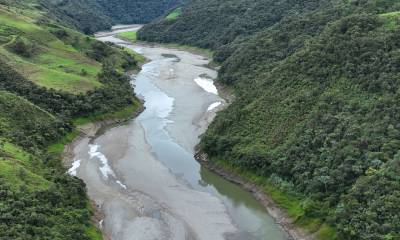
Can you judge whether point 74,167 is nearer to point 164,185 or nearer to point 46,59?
point 164,185

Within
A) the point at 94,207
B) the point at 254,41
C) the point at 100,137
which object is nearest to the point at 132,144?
the point at 100,137

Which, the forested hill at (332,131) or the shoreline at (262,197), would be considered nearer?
the forested hill at (332,131)

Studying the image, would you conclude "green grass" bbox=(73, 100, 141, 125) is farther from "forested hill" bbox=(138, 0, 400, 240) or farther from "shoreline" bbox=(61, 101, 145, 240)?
"forested hill" bbox=(138, 0, 400, 240)

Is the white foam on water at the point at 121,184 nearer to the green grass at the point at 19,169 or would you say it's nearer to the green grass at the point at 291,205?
the green grass at the point at 19,169

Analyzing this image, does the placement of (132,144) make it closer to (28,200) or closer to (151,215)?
(151,215)

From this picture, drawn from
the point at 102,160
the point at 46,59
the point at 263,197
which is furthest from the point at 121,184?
the point at 46,59

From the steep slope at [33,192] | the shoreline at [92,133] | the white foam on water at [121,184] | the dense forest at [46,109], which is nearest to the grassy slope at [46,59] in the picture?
the dense forest at [46,109]
